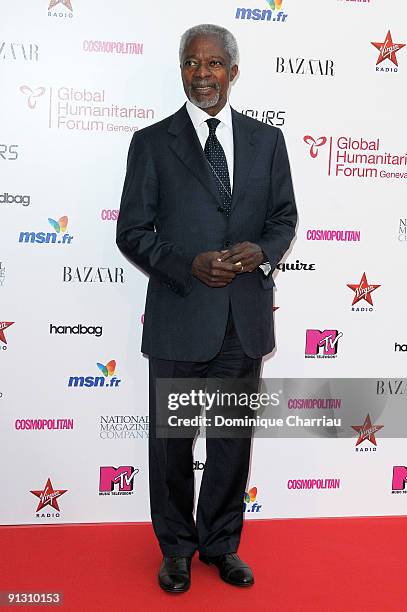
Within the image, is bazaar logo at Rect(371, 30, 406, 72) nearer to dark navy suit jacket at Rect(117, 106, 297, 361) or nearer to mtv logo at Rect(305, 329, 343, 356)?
dark navy suit jacket at Rect(117, 106, 297, 361)

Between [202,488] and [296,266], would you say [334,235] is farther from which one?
[202,488]

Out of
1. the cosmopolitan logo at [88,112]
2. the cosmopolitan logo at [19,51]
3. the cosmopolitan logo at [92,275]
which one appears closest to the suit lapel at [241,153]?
the cosmopolitan logo at [88,112]

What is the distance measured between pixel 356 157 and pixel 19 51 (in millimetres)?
1399

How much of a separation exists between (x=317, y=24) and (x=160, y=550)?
216cm

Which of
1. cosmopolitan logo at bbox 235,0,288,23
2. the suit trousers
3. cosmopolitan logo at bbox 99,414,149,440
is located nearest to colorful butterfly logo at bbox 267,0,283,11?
cosmopolitan logo at bbox 235,0,288,23

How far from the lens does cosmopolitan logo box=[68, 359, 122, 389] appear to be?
3.06 metres

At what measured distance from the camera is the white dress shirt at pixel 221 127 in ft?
8.34

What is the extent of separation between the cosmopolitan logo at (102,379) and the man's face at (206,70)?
1145 millimetres

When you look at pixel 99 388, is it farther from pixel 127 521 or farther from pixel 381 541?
pixel 381 541

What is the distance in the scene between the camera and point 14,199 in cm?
293

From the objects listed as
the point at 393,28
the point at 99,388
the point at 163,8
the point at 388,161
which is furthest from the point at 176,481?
the point at 393,28

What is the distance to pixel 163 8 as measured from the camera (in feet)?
9.54

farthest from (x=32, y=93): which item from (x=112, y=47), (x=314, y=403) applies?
(x=314, y=403)

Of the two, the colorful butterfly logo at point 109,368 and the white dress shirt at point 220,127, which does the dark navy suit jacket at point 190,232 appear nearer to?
the white dress shirt at point 220,127
